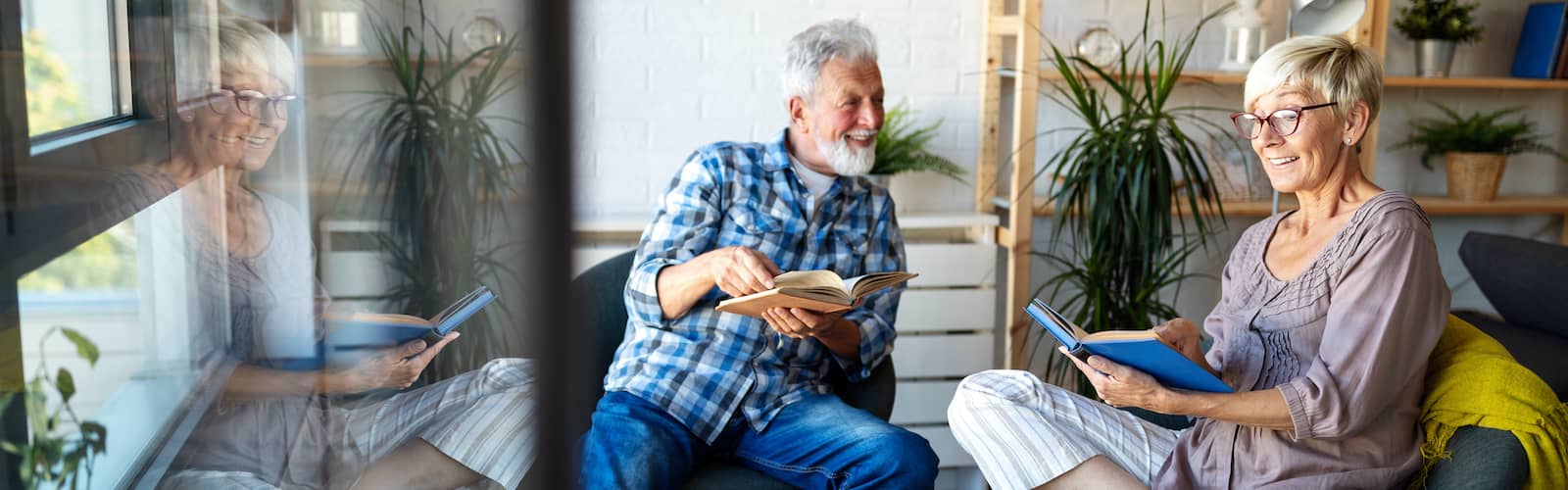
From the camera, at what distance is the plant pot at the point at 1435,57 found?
126 inches

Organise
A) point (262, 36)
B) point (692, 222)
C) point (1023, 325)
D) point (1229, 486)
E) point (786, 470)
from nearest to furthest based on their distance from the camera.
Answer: point (262, 36), point (1229, 486), point (786, 470), point (692, 222), point (1023, 325)

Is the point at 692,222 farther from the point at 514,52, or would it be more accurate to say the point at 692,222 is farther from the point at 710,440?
the point at 514,52

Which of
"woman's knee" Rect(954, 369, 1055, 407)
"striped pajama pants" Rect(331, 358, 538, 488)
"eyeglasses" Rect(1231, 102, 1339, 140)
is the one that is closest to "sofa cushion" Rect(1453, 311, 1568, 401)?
"eyeglasses" Rect(1231, 102, 1339, 140)

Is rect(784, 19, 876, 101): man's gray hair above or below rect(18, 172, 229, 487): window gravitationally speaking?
above

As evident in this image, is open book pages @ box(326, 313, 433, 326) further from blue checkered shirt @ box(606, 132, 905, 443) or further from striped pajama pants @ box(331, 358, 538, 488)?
blue checkered shirt @ box(606, 132, 905, 443)

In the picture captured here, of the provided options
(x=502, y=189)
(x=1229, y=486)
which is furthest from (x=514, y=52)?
(x=1229, y=486)

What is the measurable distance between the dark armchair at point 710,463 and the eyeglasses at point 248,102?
5.46 feet

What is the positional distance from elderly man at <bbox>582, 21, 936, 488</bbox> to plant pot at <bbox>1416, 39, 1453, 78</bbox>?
1.84 metres

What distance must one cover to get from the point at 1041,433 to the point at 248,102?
5.53 feet

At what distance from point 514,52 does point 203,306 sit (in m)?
0.09

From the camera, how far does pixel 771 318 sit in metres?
1.91

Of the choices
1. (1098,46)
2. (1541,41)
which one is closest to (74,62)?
(1098,46)

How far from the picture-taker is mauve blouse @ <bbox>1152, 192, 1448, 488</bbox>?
1512 millimetres

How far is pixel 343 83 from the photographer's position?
0.24 m
